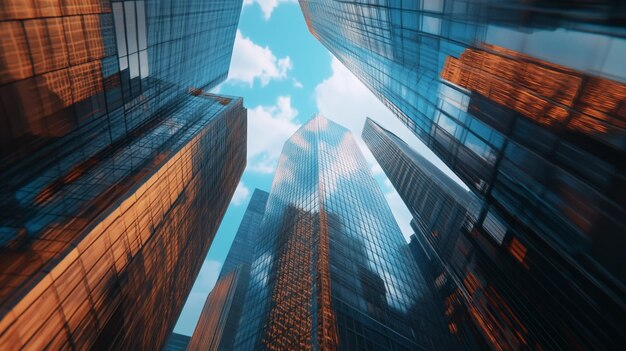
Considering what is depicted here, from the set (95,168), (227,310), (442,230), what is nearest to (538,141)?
(95,168)

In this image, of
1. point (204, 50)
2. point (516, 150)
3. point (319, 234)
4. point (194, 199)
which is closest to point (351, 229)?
point (319, 234)

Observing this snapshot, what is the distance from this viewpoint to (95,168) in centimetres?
3108

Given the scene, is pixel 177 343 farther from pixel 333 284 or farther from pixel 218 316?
pixel 333 284

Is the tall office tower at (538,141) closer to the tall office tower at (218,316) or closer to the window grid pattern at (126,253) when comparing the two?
the window grid pattern at (126,253)

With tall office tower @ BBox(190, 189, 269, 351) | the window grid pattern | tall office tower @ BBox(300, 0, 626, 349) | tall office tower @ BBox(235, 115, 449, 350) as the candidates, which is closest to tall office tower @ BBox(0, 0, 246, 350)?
the window grid pattern

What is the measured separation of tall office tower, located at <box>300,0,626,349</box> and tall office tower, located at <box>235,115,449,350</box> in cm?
1584

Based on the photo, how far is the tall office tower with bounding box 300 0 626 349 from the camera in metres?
13.3

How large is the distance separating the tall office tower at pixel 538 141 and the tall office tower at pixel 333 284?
624 inches

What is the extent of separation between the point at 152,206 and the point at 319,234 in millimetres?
34843

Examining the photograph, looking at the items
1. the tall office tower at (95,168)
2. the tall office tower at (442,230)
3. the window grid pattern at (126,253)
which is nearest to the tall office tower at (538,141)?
the tall office tower at (442,230)

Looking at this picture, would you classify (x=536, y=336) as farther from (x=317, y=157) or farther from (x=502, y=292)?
(x=317, y=157)

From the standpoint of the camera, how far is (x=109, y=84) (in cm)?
2686

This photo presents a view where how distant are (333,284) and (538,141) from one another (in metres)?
34.6

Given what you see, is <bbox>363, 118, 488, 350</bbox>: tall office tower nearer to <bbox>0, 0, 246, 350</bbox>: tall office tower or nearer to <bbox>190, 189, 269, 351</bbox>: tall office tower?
<bbox>0, 0, 246, 350</bbox>: tall office tower
